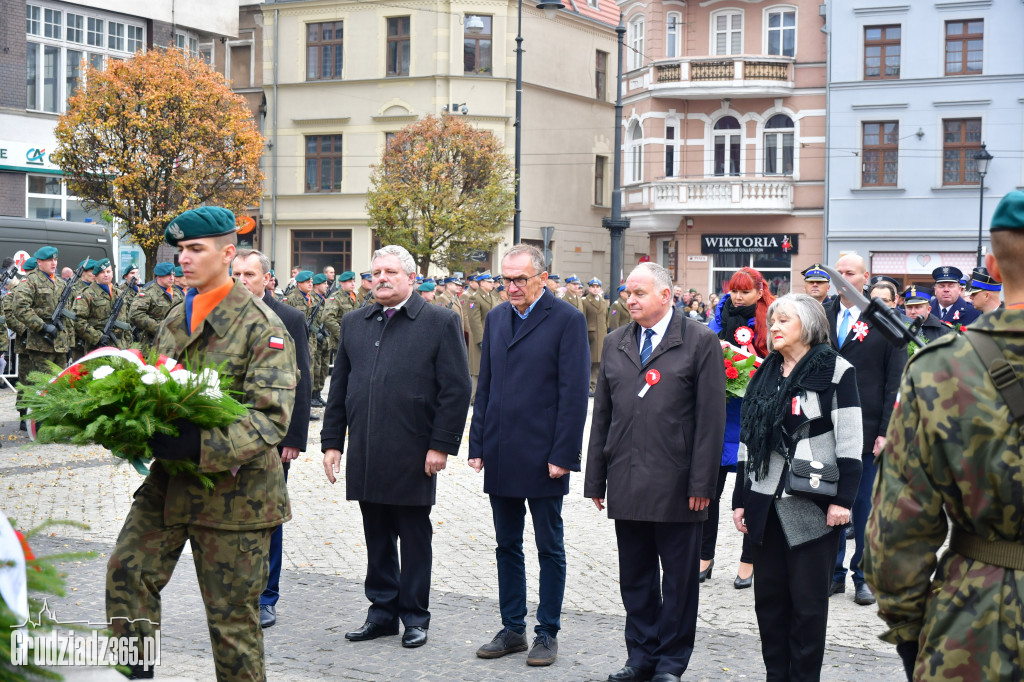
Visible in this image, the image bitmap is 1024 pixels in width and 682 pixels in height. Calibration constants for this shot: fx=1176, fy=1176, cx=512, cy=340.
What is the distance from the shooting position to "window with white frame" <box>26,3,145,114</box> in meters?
34.2

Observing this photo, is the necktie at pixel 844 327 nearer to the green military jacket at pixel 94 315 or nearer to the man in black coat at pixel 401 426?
the man in black coat at pixel 401 426

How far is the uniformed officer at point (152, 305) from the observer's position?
1722cm

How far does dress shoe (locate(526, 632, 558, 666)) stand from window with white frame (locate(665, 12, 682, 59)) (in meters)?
38.9

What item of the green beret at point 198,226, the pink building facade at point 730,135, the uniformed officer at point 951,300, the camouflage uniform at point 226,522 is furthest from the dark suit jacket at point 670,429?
the pink building facade at point 730,135

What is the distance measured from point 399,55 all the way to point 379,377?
40248 millimetres

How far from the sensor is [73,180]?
1134 inches

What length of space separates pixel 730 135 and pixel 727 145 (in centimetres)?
37

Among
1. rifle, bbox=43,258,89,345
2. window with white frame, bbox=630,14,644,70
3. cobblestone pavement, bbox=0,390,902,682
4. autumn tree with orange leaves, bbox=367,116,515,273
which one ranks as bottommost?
cobblestone pavement, bbox=0,390,902,682

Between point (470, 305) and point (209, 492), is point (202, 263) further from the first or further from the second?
point (470, 305)

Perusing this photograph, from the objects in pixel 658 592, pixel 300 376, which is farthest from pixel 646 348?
pixel 300 376

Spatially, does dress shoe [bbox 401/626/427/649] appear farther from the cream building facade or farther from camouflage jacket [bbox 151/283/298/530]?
the cream building facade

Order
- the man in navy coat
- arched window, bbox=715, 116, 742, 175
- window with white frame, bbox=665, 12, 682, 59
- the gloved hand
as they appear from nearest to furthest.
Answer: the gloved hand → the man in navy coat → arched window, bbox=715, 116, 742, 175 → window with white frame, bbox=665, 12, 682, 59

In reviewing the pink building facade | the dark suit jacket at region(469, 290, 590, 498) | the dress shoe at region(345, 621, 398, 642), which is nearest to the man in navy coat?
the dark suit jacket at region(469, 290, 590, 498)

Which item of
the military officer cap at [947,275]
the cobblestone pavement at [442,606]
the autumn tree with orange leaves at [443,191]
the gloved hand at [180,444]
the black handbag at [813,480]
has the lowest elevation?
the cobblestone pavement at [442,606]
